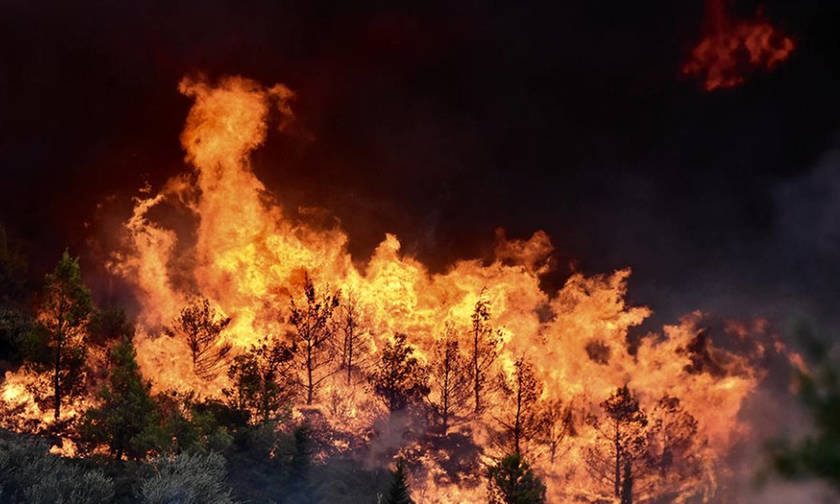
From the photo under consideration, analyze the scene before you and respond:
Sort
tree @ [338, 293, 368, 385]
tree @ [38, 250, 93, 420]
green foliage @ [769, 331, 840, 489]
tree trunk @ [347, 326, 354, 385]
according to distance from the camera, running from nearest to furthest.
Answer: green foliage @ [769, 331, 840, 489] → tree @ [38, 250, 93, 420] → tree trunk @ [347, 326, 354, 385] → tree @ [338, 293, 368, 385]

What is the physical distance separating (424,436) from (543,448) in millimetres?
8422

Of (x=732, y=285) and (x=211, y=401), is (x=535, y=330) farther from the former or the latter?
(x=211, y=401)

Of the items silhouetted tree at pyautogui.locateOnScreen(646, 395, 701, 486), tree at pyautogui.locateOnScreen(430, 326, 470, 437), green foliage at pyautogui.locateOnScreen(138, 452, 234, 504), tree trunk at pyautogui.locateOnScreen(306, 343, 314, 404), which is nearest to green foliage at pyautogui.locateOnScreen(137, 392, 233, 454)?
green foliage at pyautogui.locateOnScreen(138, 452, 234, 504)

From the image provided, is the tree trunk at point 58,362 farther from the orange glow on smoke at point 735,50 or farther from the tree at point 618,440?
the orange glow on smoke at point 735,50

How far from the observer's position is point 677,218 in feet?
161

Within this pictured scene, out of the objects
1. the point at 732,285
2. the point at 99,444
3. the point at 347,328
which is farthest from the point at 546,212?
the point at 99,444

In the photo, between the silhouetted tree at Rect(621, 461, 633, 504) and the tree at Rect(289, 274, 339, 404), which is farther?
the tree at Rect(289, 274, 339, 404)

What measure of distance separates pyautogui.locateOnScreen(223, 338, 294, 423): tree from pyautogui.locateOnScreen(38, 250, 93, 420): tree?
29.5ft

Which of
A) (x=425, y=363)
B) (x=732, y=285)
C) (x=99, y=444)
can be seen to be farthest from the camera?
(x=732, y=285)

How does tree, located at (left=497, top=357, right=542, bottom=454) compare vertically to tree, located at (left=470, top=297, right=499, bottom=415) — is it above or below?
below

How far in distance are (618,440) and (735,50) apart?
120ft

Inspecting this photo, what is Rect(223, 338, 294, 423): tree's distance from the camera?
3259 centimetres

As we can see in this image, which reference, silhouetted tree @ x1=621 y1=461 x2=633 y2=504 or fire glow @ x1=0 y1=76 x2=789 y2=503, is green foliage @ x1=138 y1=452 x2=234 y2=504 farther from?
silhouetted tree @ x1=621 y1=461 x2=633 y2=504

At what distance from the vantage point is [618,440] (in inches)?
1515
